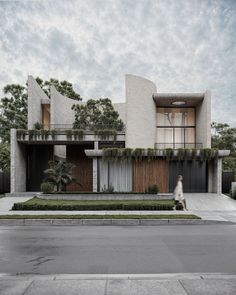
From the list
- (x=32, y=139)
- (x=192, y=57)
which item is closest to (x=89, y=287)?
(x=32, y=139)

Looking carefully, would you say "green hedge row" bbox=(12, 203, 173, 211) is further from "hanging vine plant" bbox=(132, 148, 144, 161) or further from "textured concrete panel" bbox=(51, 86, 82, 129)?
"textured concrete panel" bbox=(51, 86, 82, 129)

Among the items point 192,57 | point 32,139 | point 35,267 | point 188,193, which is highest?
point 192,57

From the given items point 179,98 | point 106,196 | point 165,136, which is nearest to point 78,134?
point 106,196

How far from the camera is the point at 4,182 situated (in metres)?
18.7

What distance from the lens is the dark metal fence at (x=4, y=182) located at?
18502 mm

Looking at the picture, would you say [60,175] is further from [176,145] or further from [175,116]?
[175,116]

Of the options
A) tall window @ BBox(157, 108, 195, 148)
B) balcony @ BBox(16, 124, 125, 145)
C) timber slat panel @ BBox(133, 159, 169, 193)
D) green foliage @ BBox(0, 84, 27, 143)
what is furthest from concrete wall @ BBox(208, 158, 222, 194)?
green foliage @ BBox(0, 84, 27, 143)

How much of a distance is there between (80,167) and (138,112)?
8.16m

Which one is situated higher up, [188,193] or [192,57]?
[192,57]

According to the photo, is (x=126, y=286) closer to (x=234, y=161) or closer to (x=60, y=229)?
(x=60, y=229)

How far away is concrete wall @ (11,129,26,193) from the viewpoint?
17.6 metres

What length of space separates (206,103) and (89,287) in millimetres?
19002

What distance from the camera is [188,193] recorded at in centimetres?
1705

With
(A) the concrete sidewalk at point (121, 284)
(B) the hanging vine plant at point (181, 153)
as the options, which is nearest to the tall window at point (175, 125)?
(B) the hanging vine plant at point (181, 153)
